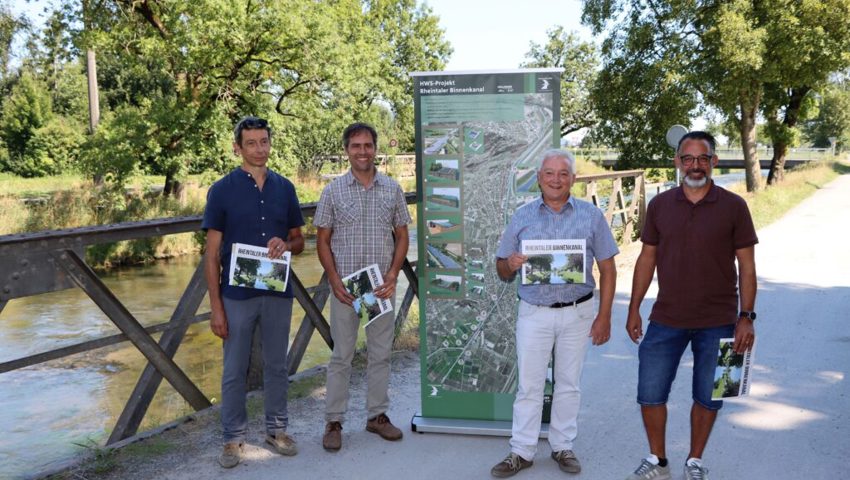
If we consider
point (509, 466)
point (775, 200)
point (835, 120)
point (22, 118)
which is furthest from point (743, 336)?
point (835, 120)

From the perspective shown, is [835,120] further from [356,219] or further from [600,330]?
[356,219]

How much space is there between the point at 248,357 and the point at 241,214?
81 centimetres

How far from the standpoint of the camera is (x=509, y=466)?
371 centimetres

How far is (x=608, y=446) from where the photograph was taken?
13.6 ft

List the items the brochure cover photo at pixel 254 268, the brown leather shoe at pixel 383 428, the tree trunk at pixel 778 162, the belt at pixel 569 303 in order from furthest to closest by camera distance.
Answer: the tree trunk at pixel 778 162
the brown leather shoe at pixel 383 428
the brochure cover photo at pixel 254 268
the belt at pixel 569 303

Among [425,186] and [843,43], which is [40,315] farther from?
[843,43]

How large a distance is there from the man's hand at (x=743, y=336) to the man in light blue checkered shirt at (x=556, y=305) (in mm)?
603

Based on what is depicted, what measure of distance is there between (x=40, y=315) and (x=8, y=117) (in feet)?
98.0

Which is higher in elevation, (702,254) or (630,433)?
(702,254)

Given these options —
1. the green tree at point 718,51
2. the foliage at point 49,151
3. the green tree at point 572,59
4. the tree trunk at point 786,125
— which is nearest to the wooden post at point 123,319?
the green tree at point 718,51

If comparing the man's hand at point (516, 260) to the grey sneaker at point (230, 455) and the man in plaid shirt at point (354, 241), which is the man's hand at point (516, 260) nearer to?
the man in plaid shirt at point (354, 241)

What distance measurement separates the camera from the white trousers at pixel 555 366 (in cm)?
367

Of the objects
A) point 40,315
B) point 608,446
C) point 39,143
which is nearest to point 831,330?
point 608,446

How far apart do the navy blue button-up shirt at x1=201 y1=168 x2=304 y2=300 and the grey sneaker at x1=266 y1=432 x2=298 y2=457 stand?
0.83m
